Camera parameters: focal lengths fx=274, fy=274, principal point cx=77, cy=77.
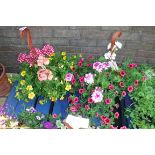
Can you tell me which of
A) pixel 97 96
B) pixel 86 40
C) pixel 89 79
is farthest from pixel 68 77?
pixel 86 40

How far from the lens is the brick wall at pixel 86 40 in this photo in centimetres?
256

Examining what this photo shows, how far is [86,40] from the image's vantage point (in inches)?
104

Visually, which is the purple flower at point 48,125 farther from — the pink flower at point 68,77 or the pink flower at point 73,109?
the pink flower at point 68,77

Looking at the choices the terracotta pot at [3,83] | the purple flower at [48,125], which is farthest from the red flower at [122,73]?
the terracotta pot at [3,83]

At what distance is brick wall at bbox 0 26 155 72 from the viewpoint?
2561 mm

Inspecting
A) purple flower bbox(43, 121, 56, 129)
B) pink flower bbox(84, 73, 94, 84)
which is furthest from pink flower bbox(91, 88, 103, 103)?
purple flower bbox(43, 121, 56, 129)

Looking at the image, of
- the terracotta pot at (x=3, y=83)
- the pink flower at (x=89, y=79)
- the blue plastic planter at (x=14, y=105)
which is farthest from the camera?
the terracotta pot at (x=3, y=83)

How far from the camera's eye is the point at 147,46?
105 inches

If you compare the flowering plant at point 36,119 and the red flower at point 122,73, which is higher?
the red flower at point 122,73

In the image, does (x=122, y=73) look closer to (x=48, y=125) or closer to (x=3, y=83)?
(x=48, y=125)
